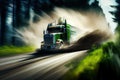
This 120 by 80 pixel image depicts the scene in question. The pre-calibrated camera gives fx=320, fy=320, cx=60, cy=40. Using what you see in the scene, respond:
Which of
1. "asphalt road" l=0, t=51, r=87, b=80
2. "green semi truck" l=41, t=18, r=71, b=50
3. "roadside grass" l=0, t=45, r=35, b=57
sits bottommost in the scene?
"asphalt road" l=0, t=51, r=87, b=80

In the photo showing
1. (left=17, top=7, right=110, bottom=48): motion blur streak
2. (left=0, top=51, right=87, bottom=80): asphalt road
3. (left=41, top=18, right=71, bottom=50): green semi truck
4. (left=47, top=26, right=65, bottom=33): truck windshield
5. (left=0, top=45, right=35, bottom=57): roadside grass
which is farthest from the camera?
(left=17, top=7, right=110, bottom=48): motion blur streak

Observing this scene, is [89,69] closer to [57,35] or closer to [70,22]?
[57,35]

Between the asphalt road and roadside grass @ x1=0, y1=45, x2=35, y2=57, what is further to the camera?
roadside grass @ x1=0, y1=45, x2=35, y2=57

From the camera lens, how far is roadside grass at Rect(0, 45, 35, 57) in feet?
65.0

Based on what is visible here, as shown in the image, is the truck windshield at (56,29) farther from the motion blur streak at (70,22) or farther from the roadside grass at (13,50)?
the roadside grass at (13,50)

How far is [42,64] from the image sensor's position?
50.1 feet

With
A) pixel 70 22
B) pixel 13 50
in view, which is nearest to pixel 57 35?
pixel 70 22

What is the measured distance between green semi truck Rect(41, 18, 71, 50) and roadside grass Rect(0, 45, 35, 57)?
135cm

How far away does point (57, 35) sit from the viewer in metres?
20.6

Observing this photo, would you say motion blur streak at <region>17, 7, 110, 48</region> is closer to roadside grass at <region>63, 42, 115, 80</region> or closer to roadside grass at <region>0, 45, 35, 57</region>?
roadside grass at <region>0, 45, 35, 57</region>

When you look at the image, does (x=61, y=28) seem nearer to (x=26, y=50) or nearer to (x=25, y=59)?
(x=26, y=50)

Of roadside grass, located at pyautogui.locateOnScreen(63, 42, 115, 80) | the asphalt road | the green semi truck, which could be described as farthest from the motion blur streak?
roadside grass, located at pyautogui.locateOnScreen(63, 42, 115, 80)

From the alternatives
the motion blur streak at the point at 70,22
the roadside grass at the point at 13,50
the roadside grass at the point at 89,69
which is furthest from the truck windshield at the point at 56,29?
the roadside grass at the point at 89,69

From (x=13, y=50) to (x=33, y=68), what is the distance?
21.5ft
